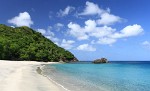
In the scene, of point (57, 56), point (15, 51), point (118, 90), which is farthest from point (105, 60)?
point (118, 90)

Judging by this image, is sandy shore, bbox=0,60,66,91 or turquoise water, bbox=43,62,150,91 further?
turquoise water, bbox=43,62,150,91

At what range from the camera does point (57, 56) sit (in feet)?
482

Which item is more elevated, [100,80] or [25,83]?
[100,80]

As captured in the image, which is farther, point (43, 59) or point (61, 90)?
point (43, 59)

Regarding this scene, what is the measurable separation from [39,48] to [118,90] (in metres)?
114

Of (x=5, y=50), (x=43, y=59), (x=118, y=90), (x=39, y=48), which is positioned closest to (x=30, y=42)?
(x=39, y=48)

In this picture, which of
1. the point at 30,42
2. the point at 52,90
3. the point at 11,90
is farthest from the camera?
the point at 30,42

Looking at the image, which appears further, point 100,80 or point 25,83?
point 100,80

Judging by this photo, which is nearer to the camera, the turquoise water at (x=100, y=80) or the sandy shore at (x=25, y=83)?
the sandy shore at (x=25, y=83)

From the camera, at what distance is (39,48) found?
438 feet

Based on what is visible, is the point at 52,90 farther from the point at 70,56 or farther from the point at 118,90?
the point at 70,56

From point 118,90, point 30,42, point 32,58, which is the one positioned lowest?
point 118,90

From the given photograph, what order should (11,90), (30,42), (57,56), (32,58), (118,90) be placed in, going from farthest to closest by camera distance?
(57,56) < (30,42) < (32,58) < (118,90) < (11,90)

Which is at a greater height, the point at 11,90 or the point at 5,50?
the point at 5,50
